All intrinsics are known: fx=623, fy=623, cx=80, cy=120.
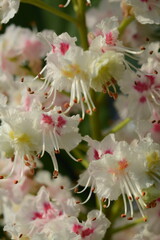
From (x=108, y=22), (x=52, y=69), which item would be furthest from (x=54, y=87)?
(x=108, y=22)

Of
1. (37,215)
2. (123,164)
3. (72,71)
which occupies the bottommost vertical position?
(37,215)

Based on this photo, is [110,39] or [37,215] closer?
[110,39]

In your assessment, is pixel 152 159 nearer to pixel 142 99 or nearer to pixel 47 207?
pixel 142 99

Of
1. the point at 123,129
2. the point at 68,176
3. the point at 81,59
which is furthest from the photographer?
the point at 68,176

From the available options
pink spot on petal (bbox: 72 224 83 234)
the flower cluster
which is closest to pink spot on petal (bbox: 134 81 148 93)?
the flower cluster

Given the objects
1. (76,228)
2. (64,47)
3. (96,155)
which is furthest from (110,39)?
(76,228)

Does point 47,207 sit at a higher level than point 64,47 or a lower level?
lower

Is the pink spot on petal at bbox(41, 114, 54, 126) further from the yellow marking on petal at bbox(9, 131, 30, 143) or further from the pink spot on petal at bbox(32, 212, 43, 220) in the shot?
the pink spot on petal at bbox(32, 212, 43, 220)

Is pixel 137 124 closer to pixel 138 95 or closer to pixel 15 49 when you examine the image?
pixel 138 95

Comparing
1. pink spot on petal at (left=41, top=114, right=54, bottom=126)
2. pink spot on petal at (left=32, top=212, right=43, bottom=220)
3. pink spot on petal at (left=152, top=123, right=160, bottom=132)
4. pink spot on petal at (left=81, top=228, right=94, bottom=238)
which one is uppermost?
pink spot on petal at (left=41, top=114, right=54, bottom=126)

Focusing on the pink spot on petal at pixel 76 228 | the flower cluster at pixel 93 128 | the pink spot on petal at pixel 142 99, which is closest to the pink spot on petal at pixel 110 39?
the flower cluster at pixel 93 128

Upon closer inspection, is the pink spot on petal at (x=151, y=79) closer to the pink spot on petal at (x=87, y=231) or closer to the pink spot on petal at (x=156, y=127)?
the pink spot on petal at (x=156, y=127)
